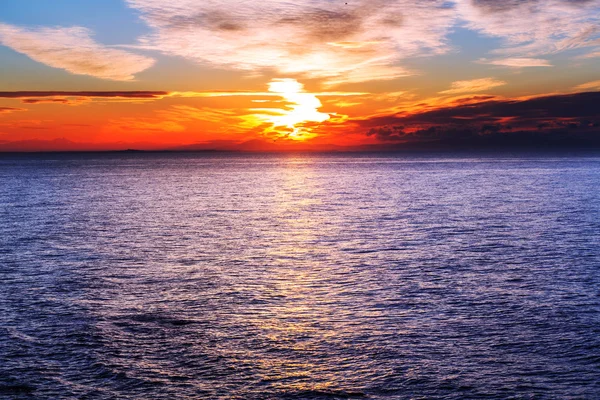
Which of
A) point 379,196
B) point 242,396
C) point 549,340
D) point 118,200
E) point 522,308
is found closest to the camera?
point 242,396

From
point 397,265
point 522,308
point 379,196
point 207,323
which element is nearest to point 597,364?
point 522,308

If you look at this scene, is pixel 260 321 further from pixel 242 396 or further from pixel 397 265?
pixel 397 265

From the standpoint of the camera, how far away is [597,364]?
914 inches

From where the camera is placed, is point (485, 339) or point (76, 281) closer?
point (485, 339)

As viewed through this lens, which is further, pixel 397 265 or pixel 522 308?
pixel 397 265

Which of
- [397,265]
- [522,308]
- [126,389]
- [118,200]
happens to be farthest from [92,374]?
[118,200]

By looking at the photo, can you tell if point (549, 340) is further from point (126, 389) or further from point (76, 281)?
point (76, 281)

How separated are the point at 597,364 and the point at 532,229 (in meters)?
39.4

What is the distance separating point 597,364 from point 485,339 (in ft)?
15.0

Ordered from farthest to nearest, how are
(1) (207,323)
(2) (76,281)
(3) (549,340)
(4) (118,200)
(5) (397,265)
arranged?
1. (4) (118,200)
2. (5) (397,265)
3. (2) (76,281)
4. (1) (207,323)
5. (3) (549,340)

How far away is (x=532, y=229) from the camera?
60500mm

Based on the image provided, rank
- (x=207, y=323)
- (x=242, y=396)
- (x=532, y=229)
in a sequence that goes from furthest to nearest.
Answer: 1. (x=532, y=229)
2. (x=207, y=323)
3. (x=242, y=396)

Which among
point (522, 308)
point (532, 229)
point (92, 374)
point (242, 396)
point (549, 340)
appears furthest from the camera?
point (532, 229)

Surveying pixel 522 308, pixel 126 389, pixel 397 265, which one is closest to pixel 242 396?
pixel 126 389
